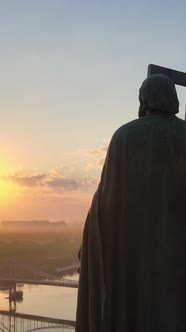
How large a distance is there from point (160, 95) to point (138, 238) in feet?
1.32

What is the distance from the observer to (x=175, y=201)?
141cm

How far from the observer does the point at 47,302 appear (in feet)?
128

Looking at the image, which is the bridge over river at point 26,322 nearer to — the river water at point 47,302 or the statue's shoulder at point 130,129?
the river water at point 47,302

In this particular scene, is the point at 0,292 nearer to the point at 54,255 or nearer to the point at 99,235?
the point at 54,255

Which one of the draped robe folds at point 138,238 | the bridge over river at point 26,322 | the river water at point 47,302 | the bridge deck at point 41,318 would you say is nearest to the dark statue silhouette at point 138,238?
the draped robe folds at point 138,238

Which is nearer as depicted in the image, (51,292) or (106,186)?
(106,186)

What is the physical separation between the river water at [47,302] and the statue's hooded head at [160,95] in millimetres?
28985

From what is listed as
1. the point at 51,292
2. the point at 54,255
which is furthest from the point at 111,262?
the point at 54,255

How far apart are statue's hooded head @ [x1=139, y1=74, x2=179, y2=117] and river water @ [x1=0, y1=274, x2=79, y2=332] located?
28985mm

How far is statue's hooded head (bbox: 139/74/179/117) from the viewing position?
4.91 ft

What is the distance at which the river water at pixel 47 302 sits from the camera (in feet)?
110

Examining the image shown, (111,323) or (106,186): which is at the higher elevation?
(106,186)

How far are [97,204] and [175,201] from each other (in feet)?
0.68

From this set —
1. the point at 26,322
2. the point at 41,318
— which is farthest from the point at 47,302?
the point at 41,318
